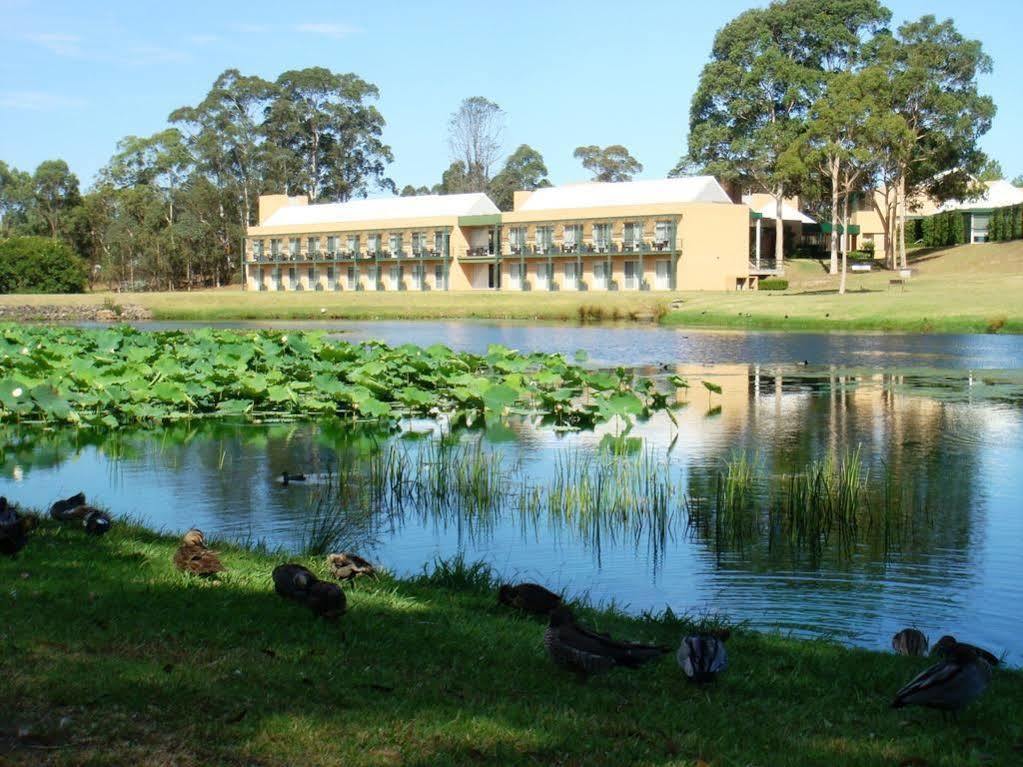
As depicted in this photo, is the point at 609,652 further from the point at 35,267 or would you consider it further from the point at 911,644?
the point at 35,267

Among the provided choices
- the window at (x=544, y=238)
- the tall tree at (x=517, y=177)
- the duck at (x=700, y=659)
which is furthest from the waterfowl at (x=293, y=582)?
the tall tree at (x=517, y=177)

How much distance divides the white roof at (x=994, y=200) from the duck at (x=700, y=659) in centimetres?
7324

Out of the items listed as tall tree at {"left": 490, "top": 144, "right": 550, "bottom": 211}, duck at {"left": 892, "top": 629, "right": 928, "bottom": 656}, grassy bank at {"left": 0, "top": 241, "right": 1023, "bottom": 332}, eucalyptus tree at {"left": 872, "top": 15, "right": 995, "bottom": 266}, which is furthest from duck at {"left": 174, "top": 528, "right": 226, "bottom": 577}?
tall tree at {"left": 490, "top": 144, "right": 550, "bottom": 211}

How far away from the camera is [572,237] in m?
72.8

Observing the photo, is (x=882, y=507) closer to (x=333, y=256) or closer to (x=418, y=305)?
(x=418, y=305)

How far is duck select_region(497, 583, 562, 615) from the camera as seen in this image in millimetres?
7066

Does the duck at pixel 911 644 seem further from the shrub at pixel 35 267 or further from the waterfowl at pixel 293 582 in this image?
the shrub at pixel 35 267

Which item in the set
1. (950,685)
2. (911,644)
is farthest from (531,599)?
(950,685)

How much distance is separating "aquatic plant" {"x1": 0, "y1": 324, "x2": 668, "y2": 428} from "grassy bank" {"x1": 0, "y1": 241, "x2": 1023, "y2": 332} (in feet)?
76.2

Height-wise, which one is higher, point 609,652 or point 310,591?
point 310,591

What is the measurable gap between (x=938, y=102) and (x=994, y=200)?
1939 centimetres

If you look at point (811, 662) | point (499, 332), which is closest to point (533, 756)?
point (811, 662)

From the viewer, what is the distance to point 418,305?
63500 millimetres

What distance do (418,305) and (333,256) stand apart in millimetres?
20478
